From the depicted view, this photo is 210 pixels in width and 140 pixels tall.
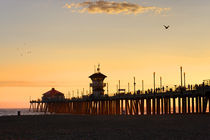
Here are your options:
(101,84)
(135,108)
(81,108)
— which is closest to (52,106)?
(81,108)

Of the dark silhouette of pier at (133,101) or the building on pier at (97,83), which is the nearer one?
the dark silhouette of pier at (133,101)

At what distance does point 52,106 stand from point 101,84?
131 feet

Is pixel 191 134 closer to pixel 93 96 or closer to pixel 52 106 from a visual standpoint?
pixel 93 96

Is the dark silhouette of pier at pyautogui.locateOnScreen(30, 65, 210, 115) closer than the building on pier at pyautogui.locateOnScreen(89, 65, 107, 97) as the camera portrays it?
Yes

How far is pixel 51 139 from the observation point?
74.2 feet

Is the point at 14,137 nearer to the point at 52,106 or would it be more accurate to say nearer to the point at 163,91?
the point at 163,91

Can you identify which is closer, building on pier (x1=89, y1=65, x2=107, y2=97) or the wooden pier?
the wooden pier

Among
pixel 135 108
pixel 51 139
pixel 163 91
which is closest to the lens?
pixel 51 139

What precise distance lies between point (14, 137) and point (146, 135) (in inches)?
286

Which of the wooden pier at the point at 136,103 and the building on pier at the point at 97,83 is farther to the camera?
the building on pier at the point at 97,83

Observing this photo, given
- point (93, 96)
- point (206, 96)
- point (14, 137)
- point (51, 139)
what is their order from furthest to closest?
1. point (93, 96)
2. point (206, 96)
3. point (14, 137)
4. point (51, 139)

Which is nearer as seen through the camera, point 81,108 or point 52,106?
point 81,108

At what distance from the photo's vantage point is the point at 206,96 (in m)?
55.0

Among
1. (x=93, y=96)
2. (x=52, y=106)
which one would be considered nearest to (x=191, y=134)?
(x=93, y=96)
